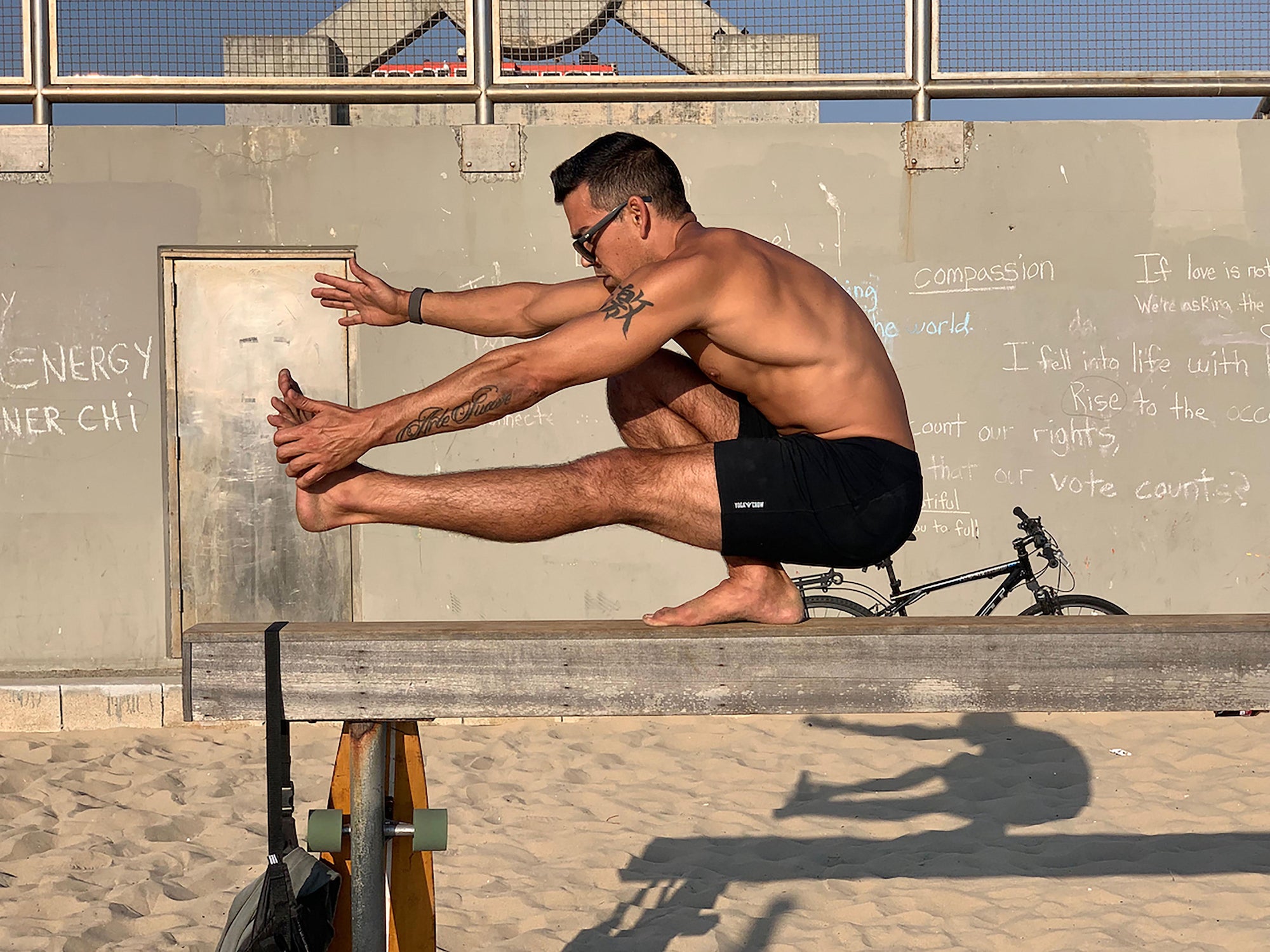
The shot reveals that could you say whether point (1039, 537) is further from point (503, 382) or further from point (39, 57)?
point (39, 57)

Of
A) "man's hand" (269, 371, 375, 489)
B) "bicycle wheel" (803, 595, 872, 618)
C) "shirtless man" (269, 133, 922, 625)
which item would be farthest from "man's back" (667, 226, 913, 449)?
"bicycle wheel" (803, 595, 872, 618)

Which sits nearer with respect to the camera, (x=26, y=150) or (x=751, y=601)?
(x=751, y=601)

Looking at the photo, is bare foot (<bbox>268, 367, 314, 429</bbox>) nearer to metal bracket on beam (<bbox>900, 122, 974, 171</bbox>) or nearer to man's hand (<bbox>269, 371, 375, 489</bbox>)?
man's hand (<bbox>269, 371, 375, 489</bbox>)

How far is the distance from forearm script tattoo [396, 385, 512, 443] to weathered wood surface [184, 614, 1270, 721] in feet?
1.46

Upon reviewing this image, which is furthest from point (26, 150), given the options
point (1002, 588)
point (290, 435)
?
point (1002, 588)

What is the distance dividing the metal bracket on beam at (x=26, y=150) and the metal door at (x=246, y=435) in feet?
3.02

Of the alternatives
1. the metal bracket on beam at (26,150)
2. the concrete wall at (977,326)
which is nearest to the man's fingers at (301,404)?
the concrete wall at (977,326)

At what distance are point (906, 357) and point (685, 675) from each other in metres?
4.71

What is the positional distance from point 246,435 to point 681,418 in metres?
4.32

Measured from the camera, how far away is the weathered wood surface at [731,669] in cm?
238

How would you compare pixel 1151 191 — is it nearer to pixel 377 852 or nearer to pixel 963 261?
pixel 963 261

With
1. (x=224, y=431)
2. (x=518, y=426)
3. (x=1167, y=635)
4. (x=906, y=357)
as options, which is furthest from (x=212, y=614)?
(x=1167, y=635)

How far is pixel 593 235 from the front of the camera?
3.02m

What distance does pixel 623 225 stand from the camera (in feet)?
9.86
